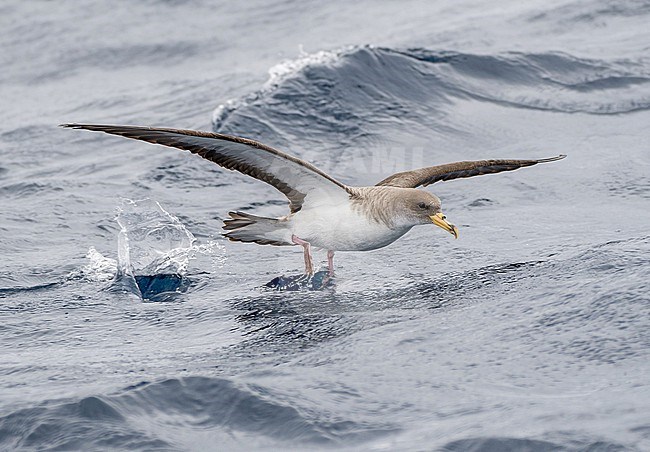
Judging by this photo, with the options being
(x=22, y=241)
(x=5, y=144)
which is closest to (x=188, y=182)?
(x=22, y=241)

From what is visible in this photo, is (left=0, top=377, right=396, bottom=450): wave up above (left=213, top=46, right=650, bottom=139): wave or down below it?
below

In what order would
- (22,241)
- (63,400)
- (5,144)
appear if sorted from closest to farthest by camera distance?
(63,400)
(22,241)
(5,144)

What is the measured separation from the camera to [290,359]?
7.84m

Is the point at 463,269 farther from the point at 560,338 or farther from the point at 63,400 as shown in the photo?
the point at 63,400

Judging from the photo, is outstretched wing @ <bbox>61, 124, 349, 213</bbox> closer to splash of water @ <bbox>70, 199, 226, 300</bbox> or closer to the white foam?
splash of water @ <bbox>70, 199, 226, 300</bbox>

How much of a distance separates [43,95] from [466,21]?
298 inches

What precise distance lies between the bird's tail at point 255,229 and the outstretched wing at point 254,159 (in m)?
0.22

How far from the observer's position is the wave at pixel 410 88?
49.7 feet

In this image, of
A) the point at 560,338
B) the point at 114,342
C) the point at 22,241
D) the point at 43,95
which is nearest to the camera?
the point at 560,338

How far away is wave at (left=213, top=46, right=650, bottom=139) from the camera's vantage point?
15.1 m

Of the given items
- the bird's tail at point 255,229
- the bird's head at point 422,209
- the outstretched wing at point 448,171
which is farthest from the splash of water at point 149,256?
the bird's head at point 422,209

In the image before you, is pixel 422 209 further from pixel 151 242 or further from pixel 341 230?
pixel 151 242

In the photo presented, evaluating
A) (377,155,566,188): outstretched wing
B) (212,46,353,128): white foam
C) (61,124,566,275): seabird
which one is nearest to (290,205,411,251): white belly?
(61,124,566,275): seabird

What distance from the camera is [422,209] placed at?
9.54 m
